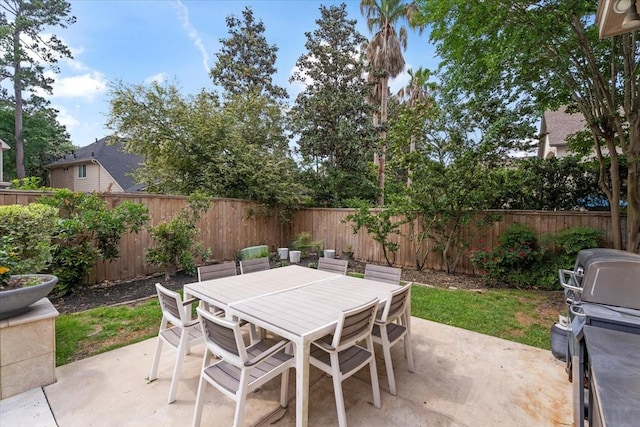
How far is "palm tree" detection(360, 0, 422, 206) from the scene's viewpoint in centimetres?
1118

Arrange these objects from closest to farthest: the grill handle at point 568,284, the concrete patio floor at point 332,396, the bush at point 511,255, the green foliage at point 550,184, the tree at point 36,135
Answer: the concrete patio floor at point 332,396, the grill handle at point 568,284, the bush at point 511,255, the green foliage at point 550,184, the tree at point 36,135

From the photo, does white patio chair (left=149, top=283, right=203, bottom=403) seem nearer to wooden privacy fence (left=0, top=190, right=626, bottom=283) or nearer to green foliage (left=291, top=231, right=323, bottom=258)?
wooden privacy fence (left=0, top=190, right=626, bottom=283)

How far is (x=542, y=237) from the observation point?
6117 mm

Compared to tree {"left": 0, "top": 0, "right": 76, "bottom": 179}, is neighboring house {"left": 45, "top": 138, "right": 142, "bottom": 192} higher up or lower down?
lower down

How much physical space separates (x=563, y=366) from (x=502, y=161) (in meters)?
5.80

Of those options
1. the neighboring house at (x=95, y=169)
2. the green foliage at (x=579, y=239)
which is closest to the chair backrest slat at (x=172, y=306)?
the green foliage at (x=579, y=239)

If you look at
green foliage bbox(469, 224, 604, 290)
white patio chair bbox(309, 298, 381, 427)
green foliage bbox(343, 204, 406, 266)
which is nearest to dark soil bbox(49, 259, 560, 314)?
green foliage bbox(469, 224, 604, 290)

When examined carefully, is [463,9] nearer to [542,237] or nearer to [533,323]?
[542,237]

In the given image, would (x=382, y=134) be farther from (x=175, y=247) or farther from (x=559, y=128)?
(x=175, y=247)

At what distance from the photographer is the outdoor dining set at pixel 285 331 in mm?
1915

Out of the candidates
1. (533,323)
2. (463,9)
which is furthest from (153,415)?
(463,9)

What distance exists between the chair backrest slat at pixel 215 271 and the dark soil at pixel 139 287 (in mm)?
2271

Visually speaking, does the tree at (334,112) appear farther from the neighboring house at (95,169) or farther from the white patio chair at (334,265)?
the neighboring house at (95,169)

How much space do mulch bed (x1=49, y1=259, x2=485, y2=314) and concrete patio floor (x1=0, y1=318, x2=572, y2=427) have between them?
6.55 ft
